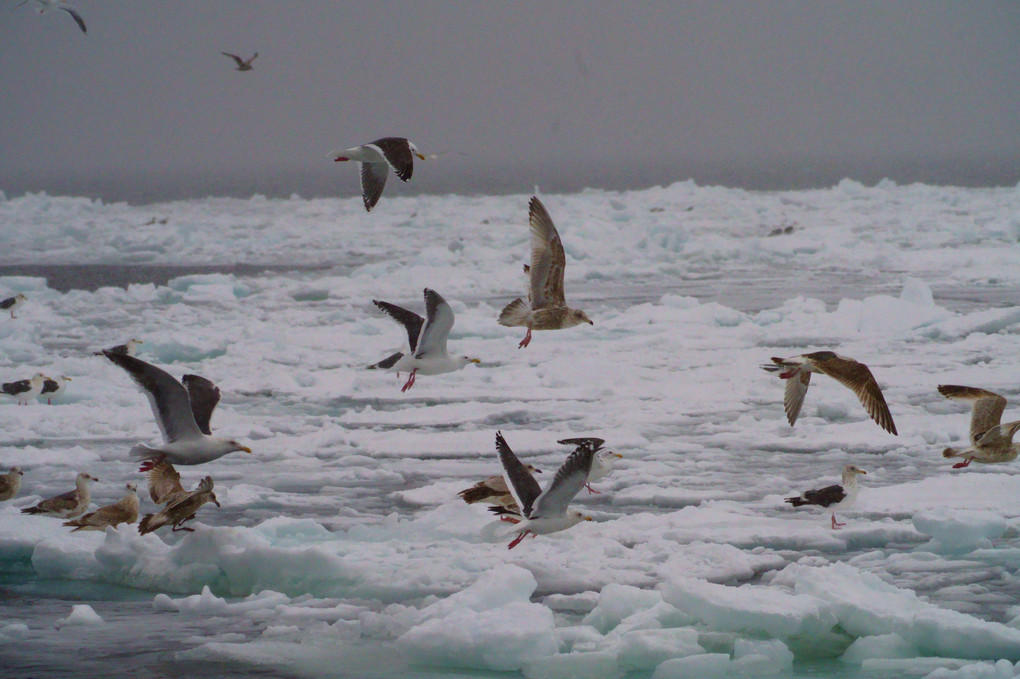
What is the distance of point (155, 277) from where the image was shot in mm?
26062

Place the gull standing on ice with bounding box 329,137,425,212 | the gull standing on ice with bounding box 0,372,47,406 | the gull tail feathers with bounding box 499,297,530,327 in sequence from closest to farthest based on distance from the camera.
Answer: the gull standing on ice with bounding box 329,137,425,212 → the gull tail feathers with bounding box 499,297,530,327 → the gull standing on ice with bounding box 0,372,47,406

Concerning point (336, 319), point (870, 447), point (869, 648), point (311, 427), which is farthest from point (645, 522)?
point (336, 319)

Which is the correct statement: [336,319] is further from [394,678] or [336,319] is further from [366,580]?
[394,678]

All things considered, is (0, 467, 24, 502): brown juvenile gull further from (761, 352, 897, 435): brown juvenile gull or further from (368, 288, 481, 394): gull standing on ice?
(761, 352, 897, 435): brown juvenile gull

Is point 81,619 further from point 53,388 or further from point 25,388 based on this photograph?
point 53,388

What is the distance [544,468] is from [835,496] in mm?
2330

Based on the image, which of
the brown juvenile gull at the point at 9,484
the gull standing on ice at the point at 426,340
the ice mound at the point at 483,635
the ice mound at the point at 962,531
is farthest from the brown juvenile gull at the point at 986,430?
the brown juvenile gull at the point at 9,484

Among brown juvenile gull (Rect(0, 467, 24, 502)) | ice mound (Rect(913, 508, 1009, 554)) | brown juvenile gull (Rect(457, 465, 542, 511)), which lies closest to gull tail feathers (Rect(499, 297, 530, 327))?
brown juvenile gull (Rect(457, 465, 542, 511))

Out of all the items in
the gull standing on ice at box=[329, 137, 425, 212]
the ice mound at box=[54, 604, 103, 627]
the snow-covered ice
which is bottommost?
the ice mound at box=[54, 604, 103, 627]

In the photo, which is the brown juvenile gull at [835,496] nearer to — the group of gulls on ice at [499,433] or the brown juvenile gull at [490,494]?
the group of gulls on ice at [499,433]

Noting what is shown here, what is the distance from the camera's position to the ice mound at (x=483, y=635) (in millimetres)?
5742

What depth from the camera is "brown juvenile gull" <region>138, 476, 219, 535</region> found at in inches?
283

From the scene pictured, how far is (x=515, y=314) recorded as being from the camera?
8.03 metres

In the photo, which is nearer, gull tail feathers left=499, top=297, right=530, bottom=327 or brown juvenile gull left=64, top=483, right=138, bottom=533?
brown juvenile gull left=64, top=483, right=138, bottom=533
